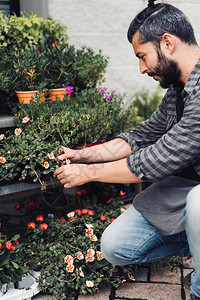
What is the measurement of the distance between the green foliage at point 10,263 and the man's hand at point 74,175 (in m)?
0.56

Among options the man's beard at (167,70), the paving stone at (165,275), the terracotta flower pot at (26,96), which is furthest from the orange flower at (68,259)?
the man's beard at (167,70)

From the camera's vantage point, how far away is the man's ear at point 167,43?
7.88ft

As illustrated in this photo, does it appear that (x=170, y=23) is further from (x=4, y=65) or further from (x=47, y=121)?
(x=4, y=65)

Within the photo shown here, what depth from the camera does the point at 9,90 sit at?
3.17 meters

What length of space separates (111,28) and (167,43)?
192 centimetres

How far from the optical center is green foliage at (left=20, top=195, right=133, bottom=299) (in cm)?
274

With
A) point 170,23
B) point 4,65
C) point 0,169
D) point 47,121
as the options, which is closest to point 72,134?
point 47,121

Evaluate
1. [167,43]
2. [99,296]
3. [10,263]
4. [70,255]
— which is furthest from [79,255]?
[167,43]

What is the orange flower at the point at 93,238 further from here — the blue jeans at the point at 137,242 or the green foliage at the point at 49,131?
the green foliage at the point at 49,131

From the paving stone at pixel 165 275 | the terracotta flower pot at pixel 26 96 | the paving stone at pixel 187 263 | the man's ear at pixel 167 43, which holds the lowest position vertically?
the paving stone at pixel 187 263

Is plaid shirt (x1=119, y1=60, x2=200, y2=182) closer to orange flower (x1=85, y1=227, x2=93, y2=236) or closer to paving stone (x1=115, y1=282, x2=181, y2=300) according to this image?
orange flower (x1=85, y1=227, x2=93, y2=236)

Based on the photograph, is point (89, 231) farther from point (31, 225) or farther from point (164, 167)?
point (164, 167)

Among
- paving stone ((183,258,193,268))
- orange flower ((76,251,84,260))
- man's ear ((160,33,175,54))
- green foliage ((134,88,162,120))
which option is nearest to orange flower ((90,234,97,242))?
orange flower ((76,251,84,260))

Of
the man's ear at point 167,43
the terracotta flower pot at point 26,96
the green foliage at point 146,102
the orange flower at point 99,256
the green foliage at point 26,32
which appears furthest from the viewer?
the green foliage at point 146,102
